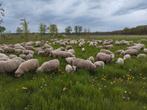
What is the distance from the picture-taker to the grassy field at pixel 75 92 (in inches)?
268

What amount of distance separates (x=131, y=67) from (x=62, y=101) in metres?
5.51

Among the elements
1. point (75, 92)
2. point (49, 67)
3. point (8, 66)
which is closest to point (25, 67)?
point (8, 66)

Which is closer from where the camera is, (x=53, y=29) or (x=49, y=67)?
(x=49, y=67)

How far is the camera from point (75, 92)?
7707 mm

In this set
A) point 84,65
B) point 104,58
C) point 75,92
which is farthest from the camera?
point 104,58

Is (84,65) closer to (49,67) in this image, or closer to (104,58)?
(49,67)

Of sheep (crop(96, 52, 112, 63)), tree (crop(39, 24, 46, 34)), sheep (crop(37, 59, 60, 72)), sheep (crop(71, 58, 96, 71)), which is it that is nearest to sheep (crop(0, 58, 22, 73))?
sheep (crop(37, 59, 60, 72))

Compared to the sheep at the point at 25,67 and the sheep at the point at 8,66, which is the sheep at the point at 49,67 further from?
the sheep at the point at 8,66

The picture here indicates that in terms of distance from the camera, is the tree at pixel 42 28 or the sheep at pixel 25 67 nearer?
the sheep at pixel 25 67

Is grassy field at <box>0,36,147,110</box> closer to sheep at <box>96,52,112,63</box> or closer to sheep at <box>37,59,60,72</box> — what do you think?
sheep at <box>37,59,60,72</box>

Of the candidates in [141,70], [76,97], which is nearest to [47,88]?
[76,97]

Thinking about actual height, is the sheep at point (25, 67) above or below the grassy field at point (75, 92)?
above

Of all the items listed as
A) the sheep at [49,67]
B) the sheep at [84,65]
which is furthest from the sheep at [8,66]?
the sheep at [84,65]

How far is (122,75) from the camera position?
10.7 metres
